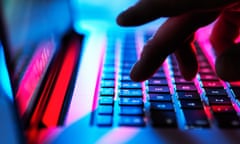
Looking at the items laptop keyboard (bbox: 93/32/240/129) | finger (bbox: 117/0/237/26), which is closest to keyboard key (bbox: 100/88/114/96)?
laptop keyboard (bbox: 93/32/240/129)

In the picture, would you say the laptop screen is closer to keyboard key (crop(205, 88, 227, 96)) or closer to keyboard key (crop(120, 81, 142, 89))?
keyboard key (crop(120, 81, 142, 89))

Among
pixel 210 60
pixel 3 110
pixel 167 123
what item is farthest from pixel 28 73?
pixel 210 60

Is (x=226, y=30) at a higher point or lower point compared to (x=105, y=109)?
higher

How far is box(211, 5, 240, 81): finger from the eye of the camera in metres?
0.37

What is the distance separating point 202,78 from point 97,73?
15cm

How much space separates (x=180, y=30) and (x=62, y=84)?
182 mm

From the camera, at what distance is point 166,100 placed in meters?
0.45

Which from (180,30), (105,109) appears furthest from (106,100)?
(180,30)

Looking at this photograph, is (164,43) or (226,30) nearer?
(164,43)

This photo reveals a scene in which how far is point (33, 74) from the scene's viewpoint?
44cm

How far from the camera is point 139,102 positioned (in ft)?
1.47

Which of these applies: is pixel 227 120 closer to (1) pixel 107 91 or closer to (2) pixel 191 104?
(2) pixel 191 104

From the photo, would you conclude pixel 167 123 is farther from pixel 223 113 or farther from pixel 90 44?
pixel 90 44

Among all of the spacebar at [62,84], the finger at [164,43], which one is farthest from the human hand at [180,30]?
the spacebar at [62,84]
